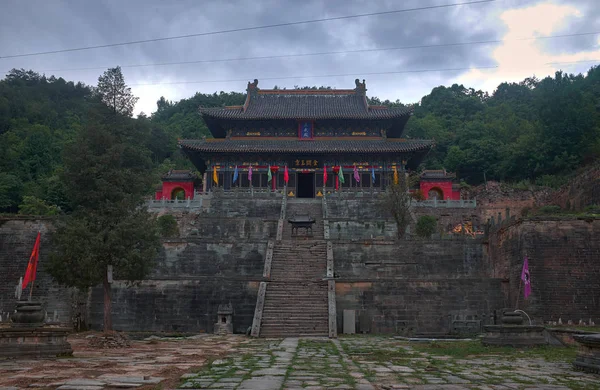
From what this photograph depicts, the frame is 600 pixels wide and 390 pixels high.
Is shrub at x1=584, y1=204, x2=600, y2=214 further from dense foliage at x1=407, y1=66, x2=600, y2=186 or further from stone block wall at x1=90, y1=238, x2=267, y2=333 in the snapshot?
dense foliage at x1=407, y1=66, x2=600, y2=186

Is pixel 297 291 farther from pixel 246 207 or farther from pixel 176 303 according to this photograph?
pixel 246 207

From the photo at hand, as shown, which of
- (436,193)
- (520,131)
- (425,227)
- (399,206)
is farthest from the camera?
(520,131)

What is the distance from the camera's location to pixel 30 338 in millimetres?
10555

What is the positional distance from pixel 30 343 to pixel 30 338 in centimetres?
10

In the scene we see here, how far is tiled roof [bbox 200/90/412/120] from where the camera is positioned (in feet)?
128

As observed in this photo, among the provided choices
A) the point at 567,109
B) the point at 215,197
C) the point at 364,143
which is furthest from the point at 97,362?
the point at 567,109

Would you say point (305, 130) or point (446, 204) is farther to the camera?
point (305, 130)

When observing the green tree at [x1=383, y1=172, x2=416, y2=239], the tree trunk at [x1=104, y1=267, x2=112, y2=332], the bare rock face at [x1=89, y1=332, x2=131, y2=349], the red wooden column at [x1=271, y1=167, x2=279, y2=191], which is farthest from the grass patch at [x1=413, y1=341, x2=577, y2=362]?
the red wooden column at [x1=271, y1=167, x2=279, y2=191]

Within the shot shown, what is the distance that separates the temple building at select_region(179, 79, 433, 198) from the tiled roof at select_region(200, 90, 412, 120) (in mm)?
74

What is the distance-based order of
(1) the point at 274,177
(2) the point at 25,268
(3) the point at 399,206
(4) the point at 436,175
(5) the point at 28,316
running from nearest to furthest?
(5) the point at 28,316 < (2) the point at 25,268 < (3) the point at 399,206 < (1) the point at 274,177 < (4) the point at 436,175

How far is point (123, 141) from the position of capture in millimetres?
16797

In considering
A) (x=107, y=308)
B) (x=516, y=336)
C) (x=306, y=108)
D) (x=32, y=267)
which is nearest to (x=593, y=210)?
(x=516, y=336)

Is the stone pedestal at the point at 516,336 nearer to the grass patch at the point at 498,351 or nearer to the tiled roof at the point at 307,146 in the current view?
the grass patch at the point at 498,351

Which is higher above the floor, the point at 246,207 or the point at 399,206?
the point at 246,207
